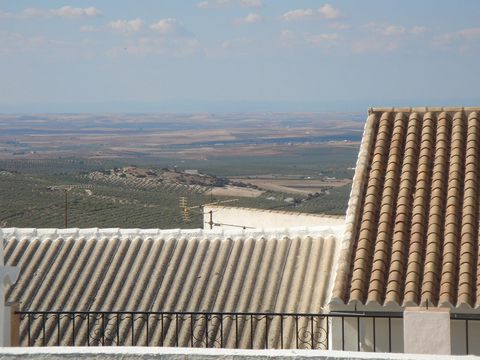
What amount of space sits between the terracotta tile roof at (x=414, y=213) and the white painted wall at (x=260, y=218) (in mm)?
9795

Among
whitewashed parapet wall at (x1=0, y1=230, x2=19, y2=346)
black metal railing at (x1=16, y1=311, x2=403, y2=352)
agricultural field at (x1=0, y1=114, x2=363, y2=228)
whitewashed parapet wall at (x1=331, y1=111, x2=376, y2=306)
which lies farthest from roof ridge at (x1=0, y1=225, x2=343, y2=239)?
agricultural field at (x1=0, y1=114, x2=363, y2=228)

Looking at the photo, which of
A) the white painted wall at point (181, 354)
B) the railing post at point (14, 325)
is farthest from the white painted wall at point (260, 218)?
the white painted wall at point (181, 354)

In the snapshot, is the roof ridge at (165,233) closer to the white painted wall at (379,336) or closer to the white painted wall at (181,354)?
the white painted wall at (379,336)

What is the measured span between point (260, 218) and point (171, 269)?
34.3 ft

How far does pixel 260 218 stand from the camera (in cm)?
2425

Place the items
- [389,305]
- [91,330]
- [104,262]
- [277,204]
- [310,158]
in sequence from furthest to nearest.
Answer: [310,158] < [277,204] < [104,262] < [91,330] < [389,305]

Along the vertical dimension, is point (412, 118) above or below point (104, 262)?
above

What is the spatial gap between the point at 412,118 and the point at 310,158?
469 ft

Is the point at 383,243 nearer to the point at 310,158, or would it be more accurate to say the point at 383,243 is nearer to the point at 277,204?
the point at 277,204

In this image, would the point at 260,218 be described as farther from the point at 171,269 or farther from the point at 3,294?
the point at 3,294

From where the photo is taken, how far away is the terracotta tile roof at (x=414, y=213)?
898 cm

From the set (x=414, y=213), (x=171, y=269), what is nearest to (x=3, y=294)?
(x=414, y=213)

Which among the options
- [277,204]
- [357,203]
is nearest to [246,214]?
[357,203]

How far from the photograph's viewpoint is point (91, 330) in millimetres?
12227
